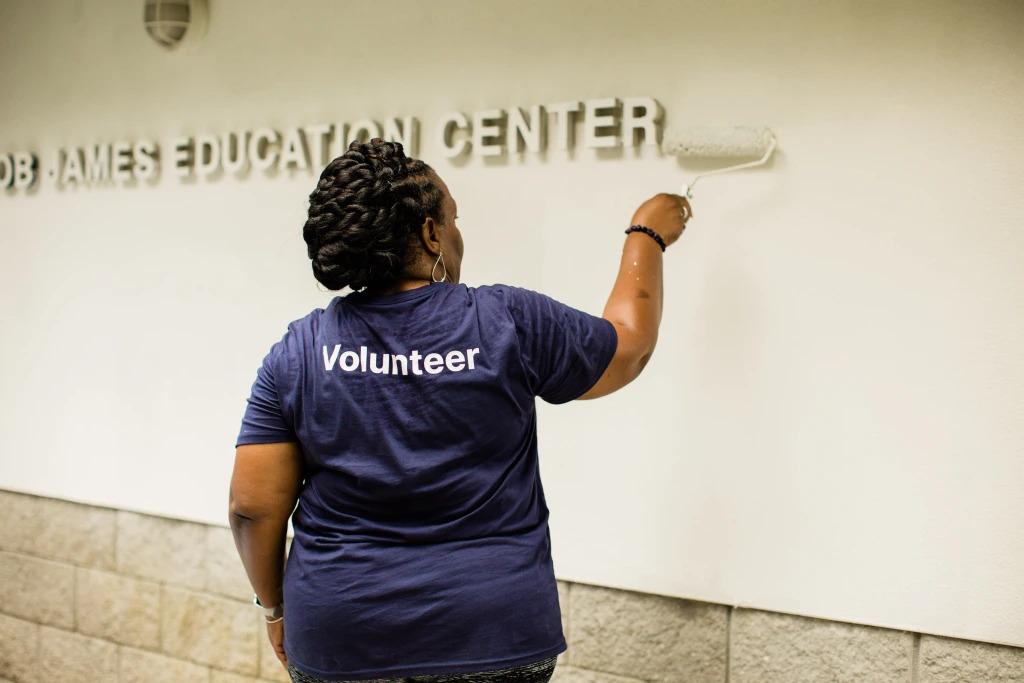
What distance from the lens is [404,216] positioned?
1.56m

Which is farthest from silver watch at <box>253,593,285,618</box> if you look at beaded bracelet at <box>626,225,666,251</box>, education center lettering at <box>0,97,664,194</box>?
education center lettering at <box>0,97,664,194</box>

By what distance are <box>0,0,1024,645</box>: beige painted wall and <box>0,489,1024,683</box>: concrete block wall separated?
57 mm

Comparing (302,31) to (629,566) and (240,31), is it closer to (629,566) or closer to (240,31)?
(240,31)

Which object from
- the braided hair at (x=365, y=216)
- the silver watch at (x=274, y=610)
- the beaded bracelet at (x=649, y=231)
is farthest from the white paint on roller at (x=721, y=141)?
the silver watch at (x=274, y=610)

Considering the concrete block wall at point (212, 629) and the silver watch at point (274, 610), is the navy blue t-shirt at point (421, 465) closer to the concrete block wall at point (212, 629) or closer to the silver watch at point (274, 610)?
the silver watch at point (274, 610)

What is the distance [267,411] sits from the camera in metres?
1.62

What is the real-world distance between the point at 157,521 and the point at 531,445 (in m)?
1.80

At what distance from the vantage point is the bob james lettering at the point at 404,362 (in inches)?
60.4

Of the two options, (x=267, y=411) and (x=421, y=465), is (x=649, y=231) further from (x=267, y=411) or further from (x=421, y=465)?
(x=267, y=411)

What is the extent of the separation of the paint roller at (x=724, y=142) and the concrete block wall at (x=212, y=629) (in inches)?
38.0

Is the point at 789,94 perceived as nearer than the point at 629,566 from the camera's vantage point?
Yes

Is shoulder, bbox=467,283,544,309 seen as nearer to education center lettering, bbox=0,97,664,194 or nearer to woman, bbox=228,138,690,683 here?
woman, bbox=228,138,690,683

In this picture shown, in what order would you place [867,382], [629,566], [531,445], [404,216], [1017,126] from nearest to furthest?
[404,216] < [531,445] < [1017,126] < [867,382] < [629,566]

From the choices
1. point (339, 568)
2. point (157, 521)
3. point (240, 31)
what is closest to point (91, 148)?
point (240, 31)
